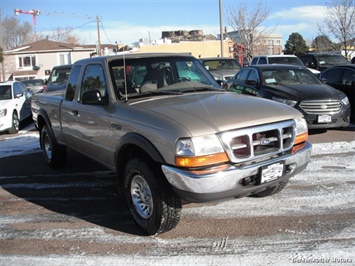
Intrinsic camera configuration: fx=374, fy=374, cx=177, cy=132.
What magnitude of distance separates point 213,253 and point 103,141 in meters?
1.93

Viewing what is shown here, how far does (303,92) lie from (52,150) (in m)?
5.50

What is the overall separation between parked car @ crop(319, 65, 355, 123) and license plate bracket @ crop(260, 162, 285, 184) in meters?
6.37

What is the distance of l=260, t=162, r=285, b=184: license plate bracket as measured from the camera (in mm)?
3525

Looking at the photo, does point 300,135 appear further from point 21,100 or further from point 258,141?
point 21,100

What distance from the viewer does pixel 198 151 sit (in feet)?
10.9

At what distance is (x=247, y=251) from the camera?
136 inches

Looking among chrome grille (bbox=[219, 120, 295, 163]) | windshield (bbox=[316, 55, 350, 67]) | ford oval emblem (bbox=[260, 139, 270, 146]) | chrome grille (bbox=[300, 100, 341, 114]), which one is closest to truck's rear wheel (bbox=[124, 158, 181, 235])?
chrome grille (bbox=[219, 120, 295, 163])

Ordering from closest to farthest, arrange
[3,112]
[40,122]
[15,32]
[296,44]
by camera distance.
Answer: [40,122], [3,112], [296,44], [15,32]

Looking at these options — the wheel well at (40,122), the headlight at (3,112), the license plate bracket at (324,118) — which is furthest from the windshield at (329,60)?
the wheel well at (40,122)

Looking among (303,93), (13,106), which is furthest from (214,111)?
(13,106)

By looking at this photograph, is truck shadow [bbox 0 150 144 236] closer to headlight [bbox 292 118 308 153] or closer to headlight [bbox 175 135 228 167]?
headlight [bbox 175 135 228 167]

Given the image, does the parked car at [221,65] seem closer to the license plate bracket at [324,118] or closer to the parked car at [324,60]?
the parked car at [324,60]

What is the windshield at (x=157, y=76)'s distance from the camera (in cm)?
450

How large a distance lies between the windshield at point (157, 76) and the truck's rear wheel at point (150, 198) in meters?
1.00
